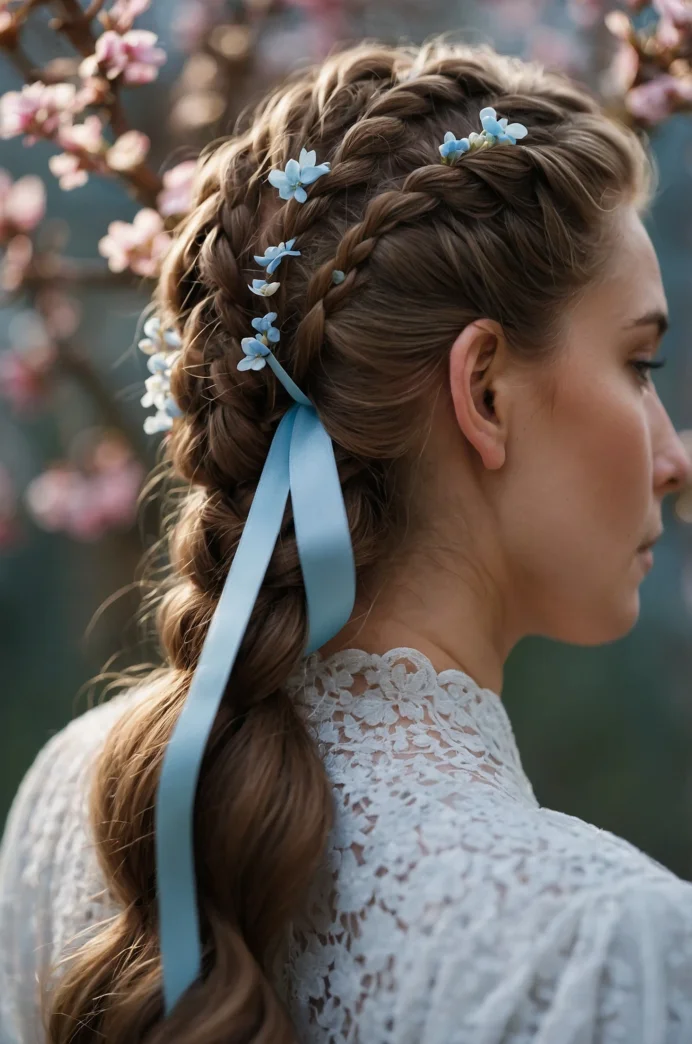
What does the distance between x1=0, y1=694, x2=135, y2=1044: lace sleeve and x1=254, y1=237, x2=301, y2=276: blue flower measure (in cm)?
57

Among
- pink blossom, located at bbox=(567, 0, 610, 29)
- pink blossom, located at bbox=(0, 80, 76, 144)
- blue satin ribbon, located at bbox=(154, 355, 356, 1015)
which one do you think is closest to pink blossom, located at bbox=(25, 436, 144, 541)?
pink blossom, located at bbox=(0, 80, 76, 144)

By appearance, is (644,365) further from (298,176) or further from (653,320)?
(298,176)

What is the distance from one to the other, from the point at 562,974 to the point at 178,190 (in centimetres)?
106

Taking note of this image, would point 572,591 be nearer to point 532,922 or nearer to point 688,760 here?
point 532,922

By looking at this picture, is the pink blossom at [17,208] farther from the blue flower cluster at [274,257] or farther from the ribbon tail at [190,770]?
the ribbon tail at [190,770]

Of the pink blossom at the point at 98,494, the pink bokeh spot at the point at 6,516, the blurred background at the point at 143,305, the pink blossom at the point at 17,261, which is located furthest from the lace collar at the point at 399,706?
the pink bokeh spot at the point at 6,516

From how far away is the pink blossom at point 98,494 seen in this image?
2.33 meters

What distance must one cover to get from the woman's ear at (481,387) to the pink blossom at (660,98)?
598 mm

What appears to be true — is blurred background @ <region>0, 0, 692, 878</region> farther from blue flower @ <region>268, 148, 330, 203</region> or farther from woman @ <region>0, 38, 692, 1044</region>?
blue flower @ <region>268, 148, 330, 203</region>

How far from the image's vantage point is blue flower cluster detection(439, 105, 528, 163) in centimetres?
99

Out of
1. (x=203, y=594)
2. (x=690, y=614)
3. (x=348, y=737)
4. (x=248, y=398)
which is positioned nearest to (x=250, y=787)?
(x=348, y=737)

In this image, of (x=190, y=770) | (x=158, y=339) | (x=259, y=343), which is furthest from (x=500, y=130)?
(x=190, y=770)

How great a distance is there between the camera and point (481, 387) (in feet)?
3.38

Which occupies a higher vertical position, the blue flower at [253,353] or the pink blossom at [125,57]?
the pink blossom at [125,57]
